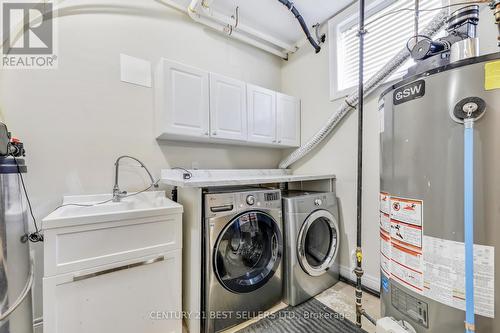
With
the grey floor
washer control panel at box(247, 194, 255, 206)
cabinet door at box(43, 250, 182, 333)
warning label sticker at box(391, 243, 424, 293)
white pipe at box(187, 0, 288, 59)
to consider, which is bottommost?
the grey floor

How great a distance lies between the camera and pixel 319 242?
2088 millimetres

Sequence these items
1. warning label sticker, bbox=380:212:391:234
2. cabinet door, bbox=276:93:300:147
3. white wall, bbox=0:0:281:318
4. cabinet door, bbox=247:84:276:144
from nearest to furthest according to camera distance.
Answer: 1. warning label sticker, bbox=380:212:391:234
2. white wall, bbox=0:0:281:318
3. cabinet door, bbox=247:84:276:144
4. cabinet door, bbox=276:93:300:147

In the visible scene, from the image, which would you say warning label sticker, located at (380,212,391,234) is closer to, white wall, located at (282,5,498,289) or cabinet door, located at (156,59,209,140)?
white wall, located at (282,5,498,289)

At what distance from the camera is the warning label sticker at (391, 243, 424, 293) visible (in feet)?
2.93

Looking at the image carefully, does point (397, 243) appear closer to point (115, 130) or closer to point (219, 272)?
point (219, 272)

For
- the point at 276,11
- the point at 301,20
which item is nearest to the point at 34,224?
the point at 276,11

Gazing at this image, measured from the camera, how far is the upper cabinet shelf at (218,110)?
1899mm


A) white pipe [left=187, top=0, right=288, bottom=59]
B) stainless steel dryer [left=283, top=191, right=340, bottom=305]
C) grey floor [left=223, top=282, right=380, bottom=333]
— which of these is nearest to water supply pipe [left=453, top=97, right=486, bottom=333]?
grey floor [left=223, top=282, right=380, bottom=333]

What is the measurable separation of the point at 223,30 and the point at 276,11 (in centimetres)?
60

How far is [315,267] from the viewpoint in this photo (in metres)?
1.89

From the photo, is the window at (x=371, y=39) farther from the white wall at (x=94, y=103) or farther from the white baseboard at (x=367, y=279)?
the white baseboard at (x=367, y=279)

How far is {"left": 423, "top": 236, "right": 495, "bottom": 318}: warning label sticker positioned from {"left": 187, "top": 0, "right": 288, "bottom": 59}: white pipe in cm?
247

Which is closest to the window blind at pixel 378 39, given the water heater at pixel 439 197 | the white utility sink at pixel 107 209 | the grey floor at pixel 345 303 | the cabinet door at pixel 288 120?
the cabinet door at pixel 288 120

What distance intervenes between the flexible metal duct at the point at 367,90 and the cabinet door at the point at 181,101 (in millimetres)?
1189
